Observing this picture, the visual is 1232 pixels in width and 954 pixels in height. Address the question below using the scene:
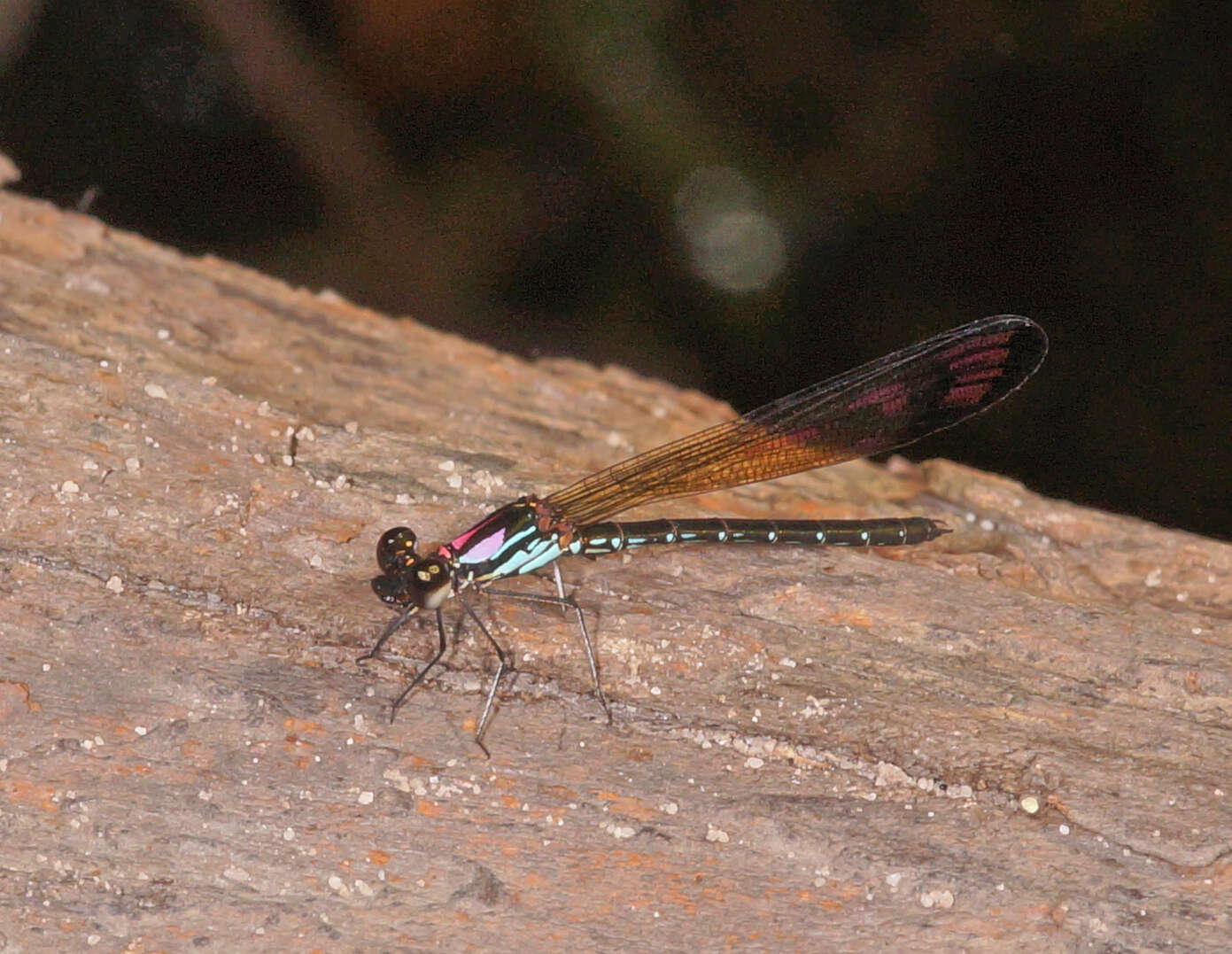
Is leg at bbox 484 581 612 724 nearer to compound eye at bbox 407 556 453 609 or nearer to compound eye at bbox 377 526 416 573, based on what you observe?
compound eye at bbox 407 556 453 609

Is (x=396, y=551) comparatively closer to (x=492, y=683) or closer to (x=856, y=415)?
(x=492, y=683)

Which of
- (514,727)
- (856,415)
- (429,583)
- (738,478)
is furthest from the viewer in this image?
(856,415)

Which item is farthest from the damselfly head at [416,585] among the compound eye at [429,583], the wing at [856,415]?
the wing at [856,415]

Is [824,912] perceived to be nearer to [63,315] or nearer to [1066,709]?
[1066,709]

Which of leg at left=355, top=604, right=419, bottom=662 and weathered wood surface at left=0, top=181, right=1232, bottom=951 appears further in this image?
leg at left=355, top=604, right=419, bottom=662

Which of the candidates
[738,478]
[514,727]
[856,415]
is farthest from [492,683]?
[856,415]

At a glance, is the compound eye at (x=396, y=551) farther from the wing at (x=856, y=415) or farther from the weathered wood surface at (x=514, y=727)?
the wing at (x=856, y=415)

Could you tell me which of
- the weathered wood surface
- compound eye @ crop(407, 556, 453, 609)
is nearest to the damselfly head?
compound eye @ crop(407, 556, 453, 609)
